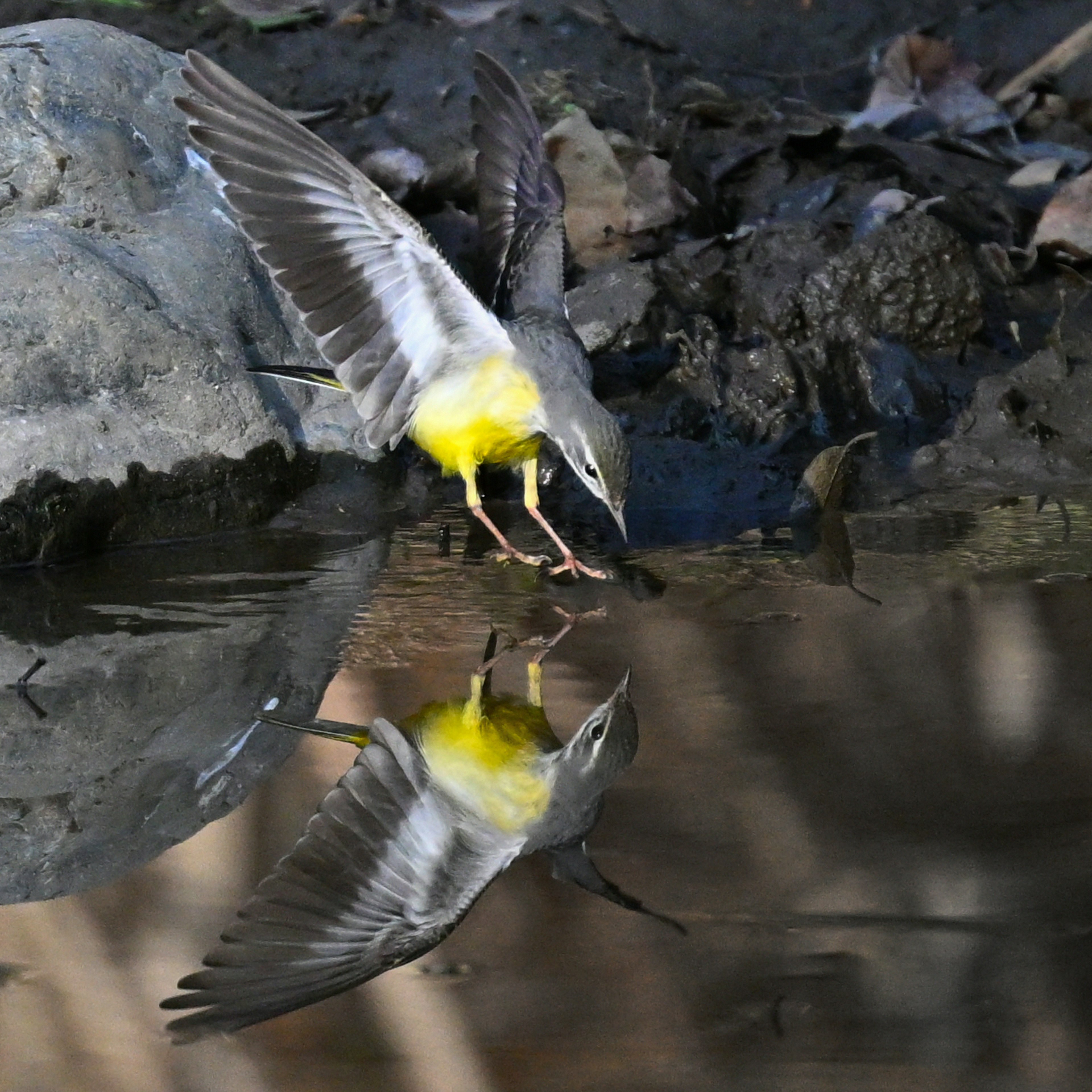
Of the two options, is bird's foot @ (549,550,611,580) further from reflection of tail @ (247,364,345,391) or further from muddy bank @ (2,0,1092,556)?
reflection of tail @ (247,364,345,391)

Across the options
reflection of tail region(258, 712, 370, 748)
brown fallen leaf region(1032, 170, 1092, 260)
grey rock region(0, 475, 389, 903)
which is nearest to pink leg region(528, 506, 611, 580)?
grey rock region(0, 475, 389, 903)

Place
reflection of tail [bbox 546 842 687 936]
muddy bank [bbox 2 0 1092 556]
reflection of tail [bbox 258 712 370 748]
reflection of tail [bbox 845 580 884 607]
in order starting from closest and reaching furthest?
reflection of tail [bbox 546 842 687 936]
reflection of tail [bbox 258 712 370 748]
reflection of tail [bbox 845 580 884 607]
muddy bank [bbox 2 0 1092 556]

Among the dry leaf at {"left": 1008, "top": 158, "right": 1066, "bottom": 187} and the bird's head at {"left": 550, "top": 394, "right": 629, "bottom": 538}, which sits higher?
the bird's head at {"left": 550, "top": 394, "right": 629, "bottom": 538}

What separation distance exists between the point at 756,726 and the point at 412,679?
954mm

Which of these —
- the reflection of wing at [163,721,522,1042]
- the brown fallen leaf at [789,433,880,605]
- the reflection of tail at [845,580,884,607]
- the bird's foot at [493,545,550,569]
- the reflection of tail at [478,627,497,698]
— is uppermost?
the reflection of wing at [163,721,522,1042]

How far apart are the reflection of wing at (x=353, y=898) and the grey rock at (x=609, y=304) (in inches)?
135

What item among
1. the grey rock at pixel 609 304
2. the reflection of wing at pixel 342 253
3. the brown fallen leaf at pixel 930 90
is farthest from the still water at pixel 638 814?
the brown fallen leaf at pixel 930 90

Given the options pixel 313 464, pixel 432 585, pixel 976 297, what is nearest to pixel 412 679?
pixel 432 585

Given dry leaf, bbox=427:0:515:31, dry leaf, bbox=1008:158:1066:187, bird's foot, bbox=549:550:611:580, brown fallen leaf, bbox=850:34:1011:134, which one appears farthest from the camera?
dry leaf, bbox=427:0:515:31

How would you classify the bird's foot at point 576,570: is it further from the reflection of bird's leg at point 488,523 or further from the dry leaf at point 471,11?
the dry leaf at point 471,11

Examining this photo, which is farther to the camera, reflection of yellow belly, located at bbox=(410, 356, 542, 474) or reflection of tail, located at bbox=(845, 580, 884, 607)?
reflection of yellow belly, located at bbox=(410, 356, 542, 474)

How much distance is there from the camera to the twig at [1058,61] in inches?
351

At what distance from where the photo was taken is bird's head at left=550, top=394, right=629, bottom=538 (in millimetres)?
5219

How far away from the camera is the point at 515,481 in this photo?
6551 millimetres
